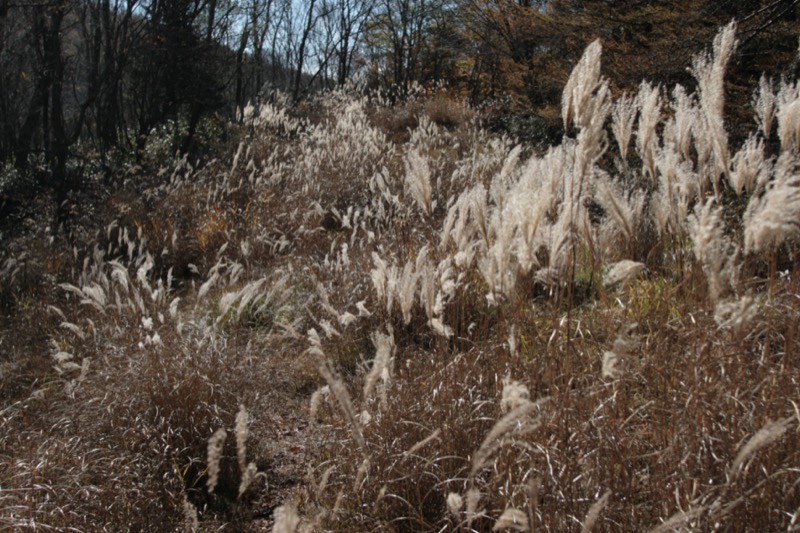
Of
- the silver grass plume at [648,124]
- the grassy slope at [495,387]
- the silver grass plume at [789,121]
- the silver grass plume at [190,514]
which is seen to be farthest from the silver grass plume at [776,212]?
the silver grass plume at [190,514]

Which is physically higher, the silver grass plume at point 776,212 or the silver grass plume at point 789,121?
the silver grass plume at point 789,121

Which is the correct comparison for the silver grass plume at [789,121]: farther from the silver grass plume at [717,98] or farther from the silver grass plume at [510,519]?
the silver grass plume at [510,519]

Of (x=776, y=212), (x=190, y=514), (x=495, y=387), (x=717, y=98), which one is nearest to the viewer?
(x=776, y=212)

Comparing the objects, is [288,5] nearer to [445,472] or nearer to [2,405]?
[2,405]

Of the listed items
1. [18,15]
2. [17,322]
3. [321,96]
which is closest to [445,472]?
[17,322]

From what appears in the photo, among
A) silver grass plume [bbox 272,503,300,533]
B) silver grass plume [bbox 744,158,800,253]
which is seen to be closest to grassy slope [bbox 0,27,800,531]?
silver grass plume [bbox 744,158,800,253]

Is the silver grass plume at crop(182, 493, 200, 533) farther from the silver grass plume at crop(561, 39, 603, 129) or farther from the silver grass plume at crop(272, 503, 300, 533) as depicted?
the silver grass plume at crop(561, 39, 603, 129)

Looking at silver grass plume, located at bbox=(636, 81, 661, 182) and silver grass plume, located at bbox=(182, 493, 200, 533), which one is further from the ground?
silver grass plume, located at bbox=(636, 81, 661, 182)

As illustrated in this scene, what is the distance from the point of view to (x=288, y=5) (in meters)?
20.1

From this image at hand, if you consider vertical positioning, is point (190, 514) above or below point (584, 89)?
below

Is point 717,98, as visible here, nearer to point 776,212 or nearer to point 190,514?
point 776,212

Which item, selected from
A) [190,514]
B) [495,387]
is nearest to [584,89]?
[495,387]

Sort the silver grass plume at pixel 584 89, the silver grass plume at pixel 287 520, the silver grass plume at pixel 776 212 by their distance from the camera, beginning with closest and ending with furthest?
the silver grass plume at pixel 287 520
the silver grass plume at pixel 776 212
the silver grass plume at pixel 584 89

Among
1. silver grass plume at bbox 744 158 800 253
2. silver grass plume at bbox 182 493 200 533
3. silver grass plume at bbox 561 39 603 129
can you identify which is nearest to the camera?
silver grass plume at bbox 744 158 800 253
